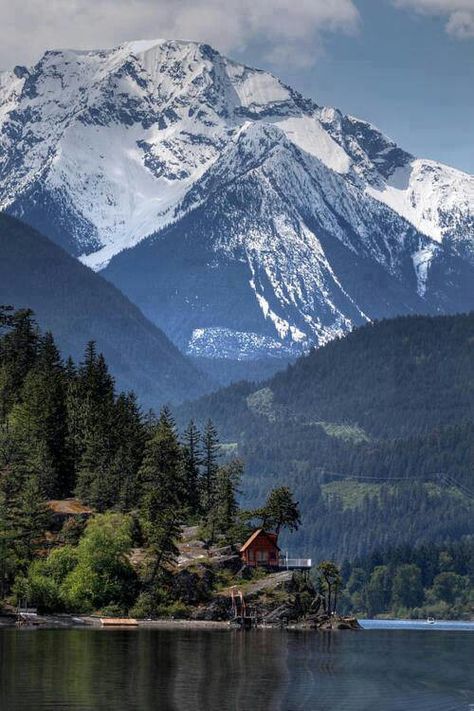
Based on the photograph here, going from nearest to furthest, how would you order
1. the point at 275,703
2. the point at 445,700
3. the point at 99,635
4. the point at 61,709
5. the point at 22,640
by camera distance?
1. the point at 61,709
2. the point at 275,703
3. the point at 445,700
4. the point at 22,640
5. the point at 99,635

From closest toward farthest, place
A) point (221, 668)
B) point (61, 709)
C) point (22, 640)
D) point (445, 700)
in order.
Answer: point (61, 709) < point (445, 700) < point (221, 668) < point (22, 640)

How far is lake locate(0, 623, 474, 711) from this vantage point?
458 feet

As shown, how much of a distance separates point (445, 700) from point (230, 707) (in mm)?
21714

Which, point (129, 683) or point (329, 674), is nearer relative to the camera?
point (129, 683)

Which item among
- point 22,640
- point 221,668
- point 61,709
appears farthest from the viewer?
point 22,640

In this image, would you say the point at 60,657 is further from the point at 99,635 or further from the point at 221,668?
the point at 99,635

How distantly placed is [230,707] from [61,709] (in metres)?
13.7

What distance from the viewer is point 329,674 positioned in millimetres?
165375

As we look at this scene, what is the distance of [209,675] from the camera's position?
158 metres

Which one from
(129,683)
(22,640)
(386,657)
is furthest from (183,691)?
(386,657)

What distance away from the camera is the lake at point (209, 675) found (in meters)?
140

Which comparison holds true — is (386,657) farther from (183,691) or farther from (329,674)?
(183,691)

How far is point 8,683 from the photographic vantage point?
14400 centimetres

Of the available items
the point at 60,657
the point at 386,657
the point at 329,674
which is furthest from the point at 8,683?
the point at 386,657
